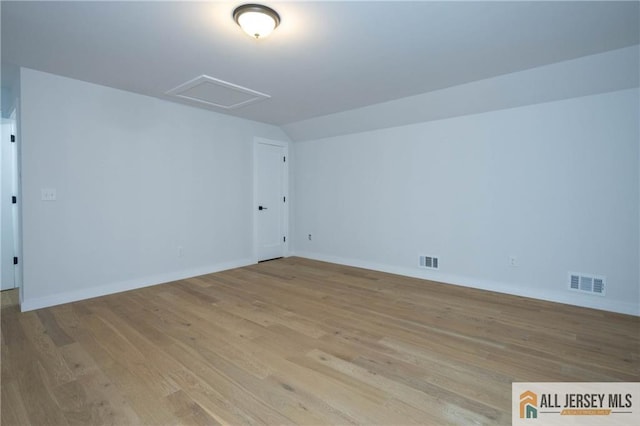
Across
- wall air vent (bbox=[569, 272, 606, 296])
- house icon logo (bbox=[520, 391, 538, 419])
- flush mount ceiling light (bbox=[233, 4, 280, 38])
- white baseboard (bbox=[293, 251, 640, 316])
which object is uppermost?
flush mount ceiling light (bbox=[233, 4, 280, 38])

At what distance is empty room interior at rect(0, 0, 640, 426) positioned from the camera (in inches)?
Result: 79.7

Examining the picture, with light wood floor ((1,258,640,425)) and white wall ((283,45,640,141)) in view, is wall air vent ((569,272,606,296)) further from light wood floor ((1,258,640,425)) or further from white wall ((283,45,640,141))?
white wall ((283,45,640,141))

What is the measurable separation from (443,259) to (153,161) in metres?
4.22

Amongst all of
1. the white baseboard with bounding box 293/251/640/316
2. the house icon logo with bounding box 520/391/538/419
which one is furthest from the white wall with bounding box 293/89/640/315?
the house icon logo with bounding box 520/391/538/419

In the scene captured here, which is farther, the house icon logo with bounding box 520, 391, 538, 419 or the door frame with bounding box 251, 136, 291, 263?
the door frame with bounding box 251, 136, 291, 263

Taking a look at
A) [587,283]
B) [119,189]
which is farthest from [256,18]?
[587,283]

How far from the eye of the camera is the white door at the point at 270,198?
216 inches

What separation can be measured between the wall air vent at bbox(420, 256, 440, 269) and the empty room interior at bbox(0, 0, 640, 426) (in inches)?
4.0

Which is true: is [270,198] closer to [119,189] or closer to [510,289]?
[119,189]

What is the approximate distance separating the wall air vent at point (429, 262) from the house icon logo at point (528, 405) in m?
2.56

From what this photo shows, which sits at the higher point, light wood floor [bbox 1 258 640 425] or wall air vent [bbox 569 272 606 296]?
wall air vent [bbox 569 272 606 296]

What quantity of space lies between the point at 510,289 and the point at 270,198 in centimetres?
404

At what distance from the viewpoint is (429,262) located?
443 cm

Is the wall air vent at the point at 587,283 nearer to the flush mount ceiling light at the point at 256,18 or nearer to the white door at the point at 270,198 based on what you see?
the flush mount ceiling light at the point at 256,18
